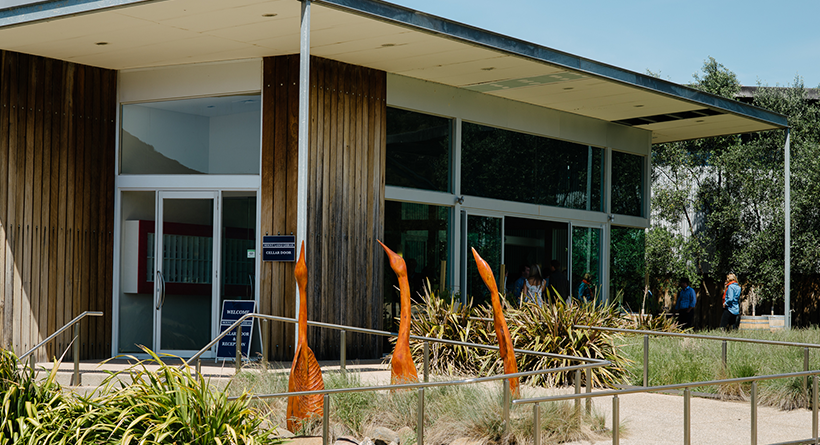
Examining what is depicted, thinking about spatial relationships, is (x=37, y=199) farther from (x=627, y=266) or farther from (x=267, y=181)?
(x=627, y=266)

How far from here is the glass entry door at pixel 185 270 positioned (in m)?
12.0

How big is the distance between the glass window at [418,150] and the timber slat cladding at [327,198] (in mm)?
535

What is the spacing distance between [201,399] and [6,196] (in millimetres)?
7328

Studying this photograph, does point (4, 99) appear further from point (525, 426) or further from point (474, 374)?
point (525, 426)

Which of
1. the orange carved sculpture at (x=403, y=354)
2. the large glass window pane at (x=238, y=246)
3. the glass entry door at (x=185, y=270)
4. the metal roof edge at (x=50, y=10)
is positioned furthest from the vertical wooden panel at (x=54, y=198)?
the orange carved sculpture at (x=403, y=354)

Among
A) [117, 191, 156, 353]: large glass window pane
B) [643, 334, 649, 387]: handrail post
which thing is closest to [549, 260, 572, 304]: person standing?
[643, 334, 649, 387]: handrail post

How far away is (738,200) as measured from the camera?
916 inches

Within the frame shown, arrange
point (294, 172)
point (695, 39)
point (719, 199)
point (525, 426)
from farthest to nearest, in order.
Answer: point (695, 39)
point (719, 199)
point (294, 172)
point (525, 426)

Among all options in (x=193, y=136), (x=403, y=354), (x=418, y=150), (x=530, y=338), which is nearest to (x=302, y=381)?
(x=403, y=354)

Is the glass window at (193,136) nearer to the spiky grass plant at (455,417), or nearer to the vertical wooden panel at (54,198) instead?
the vertical wooden panel at (54,198)

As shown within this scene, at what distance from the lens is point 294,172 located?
11391mm

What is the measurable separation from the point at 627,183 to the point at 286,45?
Result: 9178 mm

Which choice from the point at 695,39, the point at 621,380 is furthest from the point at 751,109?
the point at 695,39

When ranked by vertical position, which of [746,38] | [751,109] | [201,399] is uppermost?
[746,38]
